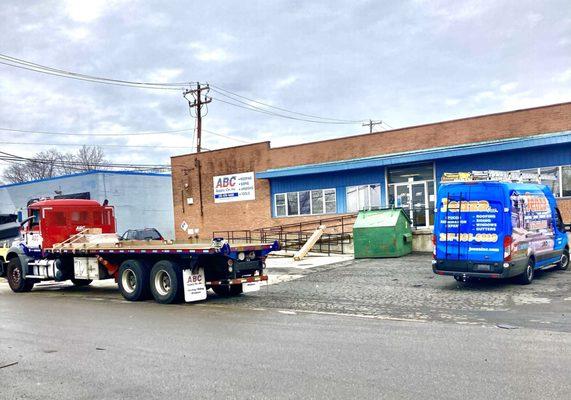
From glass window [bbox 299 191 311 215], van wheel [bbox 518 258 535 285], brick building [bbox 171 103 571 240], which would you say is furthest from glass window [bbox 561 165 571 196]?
glass window [bbox 299 191 311 215]

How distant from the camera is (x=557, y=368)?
590cm

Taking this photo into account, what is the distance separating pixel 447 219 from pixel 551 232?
3531 mm

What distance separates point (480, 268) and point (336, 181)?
14.7 metres

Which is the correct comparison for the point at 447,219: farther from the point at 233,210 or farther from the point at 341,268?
the point at 233,210

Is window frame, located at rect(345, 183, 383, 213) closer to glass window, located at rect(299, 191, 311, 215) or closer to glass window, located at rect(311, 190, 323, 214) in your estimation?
glass window, located at rect(311, 190, 323, 214)

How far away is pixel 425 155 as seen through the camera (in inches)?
900

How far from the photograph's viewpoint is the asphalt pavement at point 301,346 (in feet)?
18.0

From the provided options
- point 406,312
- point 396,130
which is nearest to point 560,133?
point 396,130

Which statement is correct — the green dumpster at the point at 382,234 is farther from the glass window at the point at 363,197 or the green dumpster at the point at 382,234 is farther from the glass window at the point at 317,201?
the glass window at the point at 317,201

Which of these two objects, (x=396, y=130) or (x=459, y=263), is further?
(x=396, y=130)

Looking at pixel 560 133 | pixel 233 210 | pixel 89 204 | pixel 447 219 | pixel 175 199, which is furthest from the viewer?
pixel 175 199

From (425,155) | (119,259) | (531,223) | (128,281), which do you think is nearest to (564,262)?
(531,223)

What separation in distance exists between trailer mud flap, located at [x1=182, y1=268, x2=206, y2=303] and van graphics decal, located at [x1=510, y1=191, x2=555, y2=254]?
6.94m

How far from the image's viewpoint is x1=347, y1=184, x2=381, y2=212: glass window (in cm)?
2545
